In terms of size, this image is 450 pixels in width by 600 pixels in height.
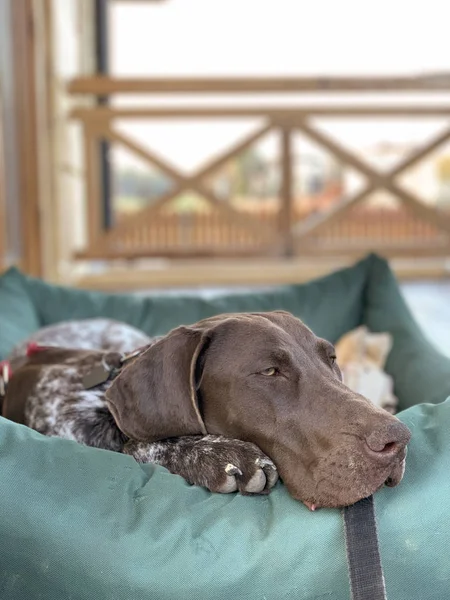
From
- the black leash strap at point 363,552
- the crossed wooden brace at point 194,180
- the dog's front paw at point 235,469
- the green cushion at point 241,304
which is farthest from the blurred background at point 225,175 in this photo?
the black leash strap at point 363,552

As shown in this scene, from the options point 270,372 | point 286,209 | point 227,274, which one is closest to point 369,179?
point 286,209

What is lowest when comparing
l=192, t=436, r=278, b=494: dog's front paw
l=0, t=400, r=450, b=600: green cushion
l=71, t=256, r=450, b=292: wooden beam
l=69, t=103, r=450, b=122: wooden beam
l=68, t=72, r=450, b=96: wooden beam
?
l=71, t=256, r=450, b=292: wooden beam

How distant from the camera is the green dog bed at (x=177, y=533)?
5.01 feet

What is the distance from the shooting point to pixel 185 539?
1563 millimetres

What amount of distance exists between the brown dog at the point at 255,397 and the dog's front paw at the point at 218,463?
22 mm

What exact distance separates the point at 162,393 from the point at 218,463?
0.67 ft

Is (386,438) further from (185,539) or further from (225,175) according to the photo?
(225,175)

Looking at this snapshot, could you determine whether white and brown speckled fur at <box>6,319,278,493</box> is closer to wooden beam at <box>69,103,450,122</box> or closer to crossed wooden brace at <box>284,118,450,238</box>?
wooden beam at <box>69,103,450,122</box>

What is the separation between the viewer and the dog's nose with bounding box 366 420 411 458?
1.48 metres

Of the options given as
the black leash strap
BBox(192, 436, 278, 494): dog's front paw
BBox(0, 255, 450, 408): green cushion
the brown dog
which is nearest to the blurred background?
BBox(0, 255, 450, 408): green cushion

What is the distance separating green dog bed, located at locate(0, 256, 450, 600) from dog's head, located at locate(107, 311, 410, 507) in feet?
0.27

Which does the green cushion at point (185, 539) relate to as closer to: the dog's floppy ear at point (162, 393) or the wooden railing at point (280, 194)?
the dog's floppy ear at point (162, 393)

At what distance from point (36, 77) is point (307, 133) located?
8.02 ft

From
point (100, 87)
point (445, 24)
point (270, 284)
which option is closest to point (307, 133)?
point (270, 284)
